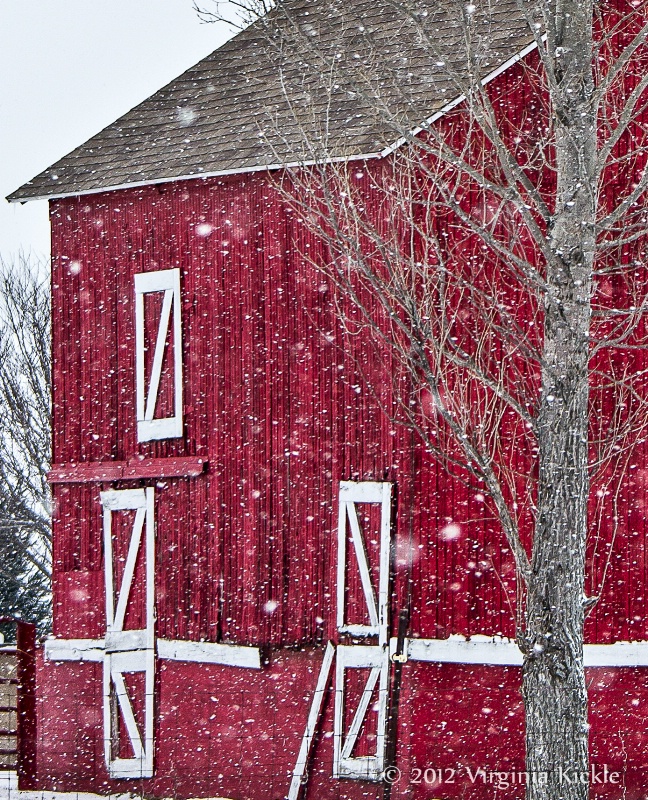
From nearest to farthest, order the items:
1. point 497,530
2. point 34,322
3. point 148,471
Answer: point 497,530, point 148,471, point 34,322

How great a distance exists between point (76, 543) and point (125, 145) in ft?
13.1

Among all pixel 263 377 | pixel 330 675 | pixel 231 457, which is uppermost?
pixel 263 377

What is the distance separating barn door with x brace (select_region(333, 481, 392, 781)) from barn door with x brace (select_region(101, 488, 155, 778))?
2.28 m

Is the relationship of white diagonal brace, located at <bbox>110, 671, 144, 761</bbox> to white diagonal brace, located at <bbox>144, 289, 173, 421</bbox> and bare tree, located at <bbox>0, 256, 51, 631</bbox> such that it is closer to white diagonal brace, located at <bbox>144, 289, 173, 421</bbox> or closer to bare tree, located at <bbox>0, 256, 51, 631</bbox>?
white diagonal brace, located at <bbox>144, 289, 173, 421</bbox>

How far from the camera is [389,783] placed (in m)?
10.1

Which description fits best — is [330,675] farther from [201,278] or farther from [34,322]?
[34,322]

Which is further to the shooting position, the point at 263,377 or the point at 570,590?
the point at 263,377

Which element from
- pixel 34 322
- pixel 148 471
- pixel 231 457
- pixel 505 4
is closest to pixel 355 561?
pixel 231 457

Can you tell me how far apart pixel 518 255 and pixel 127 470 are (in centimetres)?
435

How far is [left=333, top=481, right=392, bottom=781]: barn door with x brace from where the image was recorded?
1031cm

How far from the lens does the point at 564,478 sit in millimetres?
7605

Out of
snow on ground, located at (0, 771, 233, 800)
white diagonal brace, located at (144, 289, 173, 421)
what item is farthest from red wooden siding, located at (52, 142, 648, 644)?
snow on ground, located at (0, 771, 233, 800)

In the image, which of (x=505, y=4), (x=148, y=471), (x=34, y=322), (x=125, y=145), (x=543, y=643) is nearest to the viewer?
(x=543, y=643)

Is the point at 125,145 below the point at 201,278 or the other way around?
the other way around
